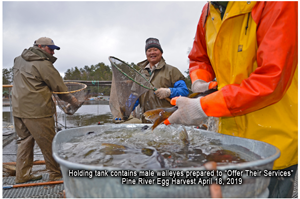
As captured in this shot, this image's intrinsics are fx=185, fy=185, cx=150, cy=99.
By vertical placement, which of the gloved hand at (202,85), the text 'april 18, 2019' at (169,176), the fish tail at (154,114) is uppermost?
the gloved hand at (202,85)

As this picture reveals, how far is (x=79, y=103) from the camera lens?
486cm

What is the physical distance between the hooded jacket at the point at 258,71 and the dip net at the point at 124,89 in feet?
5.51

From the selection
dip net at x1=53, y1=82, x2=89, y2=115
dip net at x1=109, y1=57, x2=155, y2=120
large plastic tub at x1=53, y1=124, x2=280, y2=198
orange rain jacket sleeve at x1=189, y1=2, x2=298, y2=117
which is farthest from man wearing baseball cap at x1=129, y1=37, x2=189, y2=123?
large plastic tub at x1=53, y1=124, x2=280, y2=198

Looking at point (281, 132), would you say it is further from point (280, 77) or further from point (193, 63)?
point (193, 63)

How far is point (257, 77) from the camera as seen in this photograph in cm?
135

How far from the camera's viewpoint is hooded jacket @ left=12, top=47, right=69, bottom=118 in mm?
3754

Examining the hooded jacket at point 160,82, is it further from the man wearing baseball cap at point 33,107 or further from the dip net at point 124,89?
the man wearing baseball cap at point 33,107

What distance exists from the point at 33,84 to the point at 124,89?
199 cm

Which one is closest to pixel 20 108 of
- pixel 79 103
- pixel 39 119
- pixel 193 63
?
pixel 39 119

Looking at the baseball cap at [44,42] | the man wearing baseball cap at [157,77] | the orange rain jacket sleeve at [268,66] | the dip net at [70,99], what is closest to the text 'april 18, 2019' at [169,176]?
the orange rain jacket sleeve at [268,66]

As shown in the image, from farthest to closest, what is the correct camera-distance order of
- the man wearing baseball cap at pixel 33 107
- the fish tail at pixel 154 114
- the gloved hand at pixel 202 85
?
the man wearing baseball cap at pixel 33 107
the gloved hand at pixel 202 85
the fish tail at pixel 154 114

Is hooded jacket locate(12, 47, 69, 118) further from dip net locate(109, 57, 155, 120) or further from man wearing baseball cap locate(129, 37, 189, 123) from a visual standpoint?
man wearing baseball cap locate(129, 37, 189, 123)

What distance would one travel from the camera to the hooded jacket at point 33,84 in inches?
148

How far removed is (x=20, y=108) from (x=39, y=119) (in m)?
0.44
